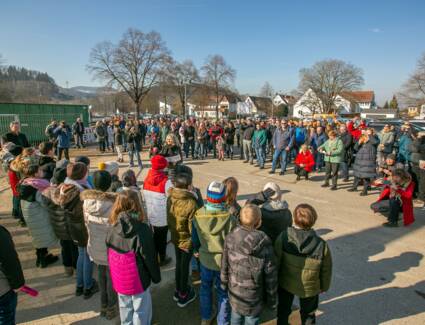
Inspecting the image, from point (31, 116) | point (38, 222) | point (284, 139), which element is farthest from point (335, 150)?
point (31, 116)

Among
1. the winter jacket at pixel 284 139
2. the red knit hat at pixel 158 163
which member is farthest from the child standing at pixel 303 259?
the winter jacket at pixel 284 139

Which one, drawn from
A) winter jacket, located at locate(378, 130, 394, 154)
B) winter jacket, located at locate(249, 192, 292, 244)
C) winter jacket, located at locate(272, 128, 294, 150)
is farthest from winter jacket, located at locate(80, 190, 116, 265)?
winter jacket, located at locate(378, 130, 394, 154)

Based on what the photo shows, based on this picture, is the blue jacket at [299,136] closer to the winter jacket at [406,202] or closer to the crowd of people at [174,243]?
the winter jacket at [406,202]

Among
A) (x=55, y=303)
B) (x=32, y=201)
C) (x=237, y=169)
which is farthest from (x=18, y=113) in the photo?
(x=55, y=303)

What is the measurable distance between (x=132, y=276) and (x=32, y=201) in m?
2.35

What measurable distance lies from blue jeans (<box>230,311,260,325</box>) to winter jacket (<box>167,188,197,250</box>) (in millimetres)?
878

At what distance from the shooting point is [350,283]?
362cm

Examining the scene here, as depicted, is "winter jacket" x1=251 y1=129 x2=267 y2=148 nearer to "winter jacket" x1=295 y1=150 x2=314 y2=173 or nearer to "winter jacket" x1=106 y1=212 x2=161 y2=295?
"winter jacket" x1=295 y1=150 x2=314 y2=173

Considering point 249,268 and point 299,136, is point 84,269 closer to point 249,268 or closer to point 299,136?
point 249,268

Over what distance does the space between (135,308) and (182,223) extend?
3.13 ft

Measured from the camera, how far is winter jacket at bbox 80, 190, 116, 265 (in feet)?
9.30

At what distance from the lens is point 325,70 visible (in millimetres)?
55219

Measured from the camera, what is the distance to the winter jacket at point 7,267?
2.22 m

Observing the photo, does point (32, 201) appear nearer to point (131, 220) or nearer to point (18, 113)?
point (131, 220)
